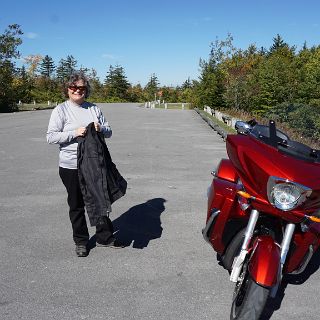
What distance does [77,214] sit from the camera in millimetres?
4398

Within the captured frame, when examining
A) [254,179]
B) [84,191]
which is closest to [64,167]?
[84,191]

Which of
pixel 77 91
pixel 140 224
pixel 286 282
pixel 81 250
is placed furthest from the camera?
pixel 140 224

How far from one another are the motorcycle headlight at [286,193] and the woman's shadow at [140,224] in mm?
2286

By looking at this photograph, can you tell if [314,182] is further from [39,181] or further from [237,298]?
[39,181]

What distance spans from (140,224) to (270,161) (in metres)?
2.91

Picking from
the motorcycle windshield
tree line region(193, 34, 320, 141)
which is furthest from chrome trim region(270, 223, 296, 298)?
tree line region(193, 34, 320, 141)

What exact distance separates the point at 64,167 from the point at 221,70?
34.2m

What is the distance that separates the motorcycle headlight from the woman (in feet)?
6.61

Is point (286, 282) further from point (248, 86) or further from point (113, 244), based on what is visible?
point (248, 86)

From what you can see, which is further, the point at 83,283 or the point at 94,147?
the point at 94,147

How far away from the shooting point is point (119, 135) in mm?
15609

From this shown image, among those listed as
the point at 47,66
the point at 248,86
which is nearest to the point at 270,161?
the point at 248,86

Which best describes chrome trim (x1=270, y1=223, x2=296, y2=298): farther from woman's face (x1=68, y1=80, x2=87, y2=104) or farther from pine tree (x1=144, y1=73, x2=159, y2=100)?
pine tree (x1=144, y1=73, x2=159, y2=100)

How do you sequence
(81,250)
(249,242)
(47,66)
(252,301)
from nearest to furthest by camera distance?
(252,301) → (249,242) → (81,250) → (47,66)
